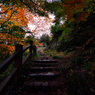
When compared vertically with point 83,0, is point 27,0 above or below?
below

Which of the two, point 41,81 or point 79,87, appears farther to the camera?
point 41,81

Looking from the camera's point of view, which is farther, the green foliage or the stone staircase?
the stone staircase

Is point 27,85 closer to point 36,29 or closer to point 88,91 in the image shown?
point 88,91

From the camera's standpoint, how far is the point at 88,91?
1722 millimetres

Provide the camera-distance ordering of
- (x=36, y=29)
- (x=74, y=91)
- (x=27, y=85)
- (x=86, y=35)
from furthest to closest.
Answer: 1. (x=36, y=29)
2. (x=86, y=35)
3. (x=27, y=85)
4. (x=74, y=91)

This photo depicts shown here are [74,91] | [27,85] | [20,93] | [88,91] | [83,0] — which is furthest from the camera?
[83,0]

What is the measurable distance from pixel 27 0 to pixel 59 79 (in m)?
3.52

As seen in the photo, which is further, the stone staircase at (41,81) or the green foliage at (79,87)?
the stone staircase at (41,81)

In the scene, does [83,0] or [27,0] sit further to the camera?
[83,0]

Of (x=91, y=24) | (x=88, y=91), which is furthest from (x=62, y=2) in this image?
(x=88, y=91)

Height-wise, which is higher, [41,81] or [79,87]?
[79,87]

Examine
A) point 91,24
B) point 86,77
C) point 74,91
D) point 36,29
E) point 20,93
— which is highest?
point 36,29

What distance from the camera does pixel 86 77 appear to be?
6.63 ft

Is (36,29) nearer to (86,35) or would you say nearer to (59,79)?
(86,35)
